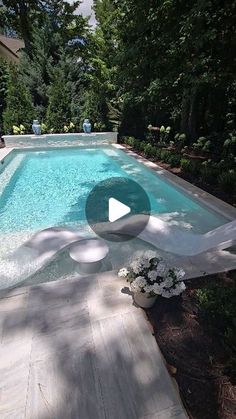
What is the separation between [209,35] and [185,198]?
3.60 metres

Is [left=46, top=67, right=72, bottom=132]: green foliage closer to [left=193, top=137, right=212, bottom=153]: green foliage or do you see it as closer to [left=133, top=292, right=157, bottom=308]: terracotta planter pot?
[left=193, top=137, right=212, bottom=153]: green foliage

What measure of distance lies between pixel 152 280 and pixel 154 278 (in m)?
0.04

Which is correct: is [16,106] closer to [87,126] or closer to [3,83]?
[3,83]

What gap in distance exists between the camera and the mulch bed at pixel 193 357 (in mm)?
2066

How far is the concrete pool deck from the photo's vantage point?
206cm

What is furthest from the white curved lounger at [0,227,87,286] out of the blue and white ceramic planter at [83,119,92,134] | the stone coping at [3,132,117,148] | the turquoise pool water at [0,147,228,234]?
the blue and white ceramic planter at [83,119,92,134]

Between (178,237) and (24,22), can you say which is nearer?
(178,237)

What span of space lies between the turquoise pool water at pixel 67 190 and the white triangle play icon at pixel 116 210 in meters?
0.66

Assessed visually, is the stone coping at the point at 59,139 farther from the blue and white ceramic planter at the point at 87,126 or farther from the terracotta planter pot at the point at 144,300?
the terracotta planter pot at the point at 144,300

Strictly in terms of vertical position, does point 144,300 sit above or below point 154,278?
below

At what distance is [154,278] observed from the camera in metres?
2.80

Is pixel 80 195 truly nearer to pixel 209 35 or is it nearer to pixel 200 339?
pixel 209 35

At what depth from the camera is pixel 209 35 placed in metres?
5.59

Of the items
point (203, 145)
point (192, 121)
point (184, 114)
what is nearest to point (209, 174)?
point (203, 145)
